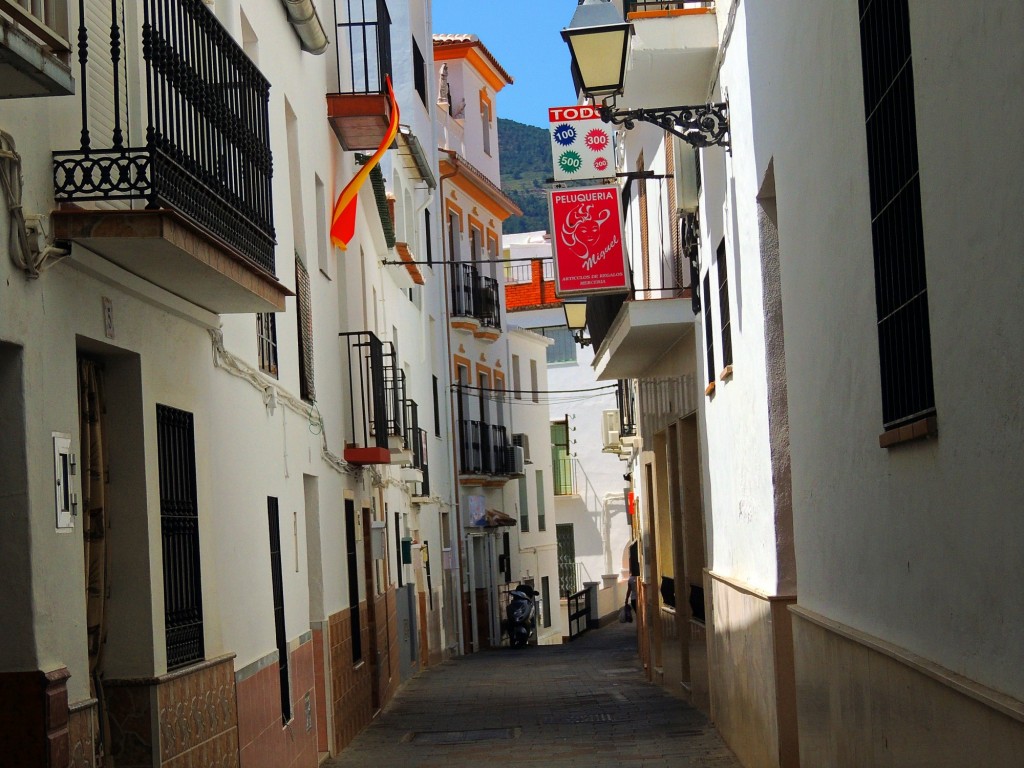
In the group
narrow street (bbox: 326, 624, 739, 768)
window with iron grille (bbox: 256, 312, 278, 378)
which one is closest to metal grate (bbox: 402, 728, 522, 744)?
narrow street (bbox: 326, 624, 739, 768)

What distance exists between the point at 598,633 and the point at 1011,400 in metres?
37.7

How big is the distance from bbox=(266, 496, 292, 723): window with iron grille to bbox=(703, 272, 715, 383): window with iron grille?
423cm

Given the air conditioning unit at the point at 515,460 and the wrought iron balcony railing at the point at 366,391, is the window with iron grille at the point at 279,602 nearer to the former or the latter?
the wrought iron balcony railing at the point at 366,391

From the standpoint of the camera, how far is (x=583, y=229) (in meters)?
15.5

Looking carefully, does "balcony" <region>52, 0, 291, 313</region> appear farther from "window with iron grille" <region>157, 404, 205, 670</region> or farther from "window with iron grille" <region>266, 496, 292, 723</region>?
"window with iron grille" <region>266, 496, 292, 723</region>

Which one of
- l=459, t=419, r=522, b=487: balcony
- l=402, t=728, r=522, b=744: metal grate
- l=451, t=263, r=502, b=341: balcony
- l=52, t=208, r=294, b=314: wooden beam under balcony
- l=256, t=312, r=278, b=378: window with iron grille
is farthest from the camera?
l=451, t=263, r=502, b=341: balcony

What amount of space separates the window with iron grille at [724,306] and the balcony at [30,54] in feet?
23.9

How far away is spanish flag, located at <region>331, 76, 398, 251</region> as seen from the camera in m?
16.4

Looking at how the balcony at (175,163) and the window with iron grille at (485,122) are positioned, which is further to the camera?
the window with iron grille at (485,122)

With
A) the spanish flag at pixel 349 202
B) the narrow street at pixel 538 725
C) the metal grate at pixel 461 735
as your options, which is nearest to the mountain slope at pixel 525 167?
the narrow street at pixel 538 725

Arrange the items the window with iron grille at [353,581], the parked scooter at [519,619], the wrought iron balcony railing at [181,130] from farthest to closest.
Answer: the parked scooter at [519,619] < the window with iron grille at [353,581] < the wrought iron balcony railing at [181,130]

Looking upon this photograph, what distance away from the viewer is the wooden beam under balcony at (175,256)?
21.1 ft

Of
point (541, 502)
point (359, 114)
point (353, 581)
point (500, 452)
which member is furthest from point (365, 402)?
point (541, 502)

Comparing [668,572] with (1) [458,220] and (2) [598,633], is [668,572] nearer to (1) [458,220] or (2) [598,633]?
(1) [458,220]
